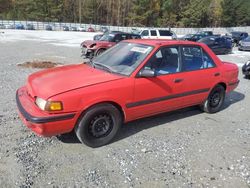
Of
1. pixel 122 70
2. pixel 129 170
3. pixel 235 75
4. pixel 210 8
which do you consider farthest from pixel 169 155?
pixel 210 8

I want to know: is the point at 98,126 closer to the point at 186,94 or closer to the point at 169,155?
the point at 169,155

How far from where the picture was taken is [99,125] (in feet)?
13.0

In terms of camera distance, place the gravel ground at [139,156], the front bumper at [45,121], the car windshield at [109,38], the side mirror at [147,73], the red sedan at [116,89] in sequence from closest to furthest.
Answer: the gravel ground at [139,156] < the front bumper at [45,121] < the red sedan at [116,89] < the side mirror at [147,73] < the car windshield at [109,38]

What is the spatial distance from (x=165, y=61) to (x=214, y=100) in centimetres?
181

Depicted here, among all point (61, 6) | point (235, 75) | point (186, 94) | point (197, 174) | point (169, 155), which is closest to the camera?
point (197, 174)

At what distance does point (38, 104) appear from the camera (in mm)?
3615

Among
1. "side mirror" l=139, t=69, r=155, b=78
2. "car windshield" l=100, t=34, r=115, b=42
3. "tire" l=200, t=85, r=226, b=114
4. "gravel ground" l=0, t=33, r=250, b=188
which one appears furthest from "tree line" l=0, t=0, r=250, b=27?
"side mirror" l=139, t=69, r=155, b=78

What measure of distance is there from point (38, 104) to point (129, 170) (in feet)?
5.19

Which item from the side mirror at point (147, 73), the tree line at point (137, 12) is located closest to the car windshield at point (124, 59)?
the side mirror at point (147, 73)

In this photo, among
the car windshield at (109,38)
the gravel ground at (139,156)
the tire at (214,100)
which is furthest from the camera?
the car windshield at (109,38)

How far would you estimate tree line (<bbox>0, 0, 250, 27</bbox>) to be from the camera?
71812 mm

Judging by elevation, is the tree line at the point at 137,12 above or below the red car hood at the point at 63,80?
above

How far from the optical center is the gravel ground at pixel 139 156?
325 centimetres

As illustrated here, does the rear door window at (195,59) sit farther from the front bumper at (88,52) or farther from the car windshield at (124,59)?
the front bumper at (88,52)
